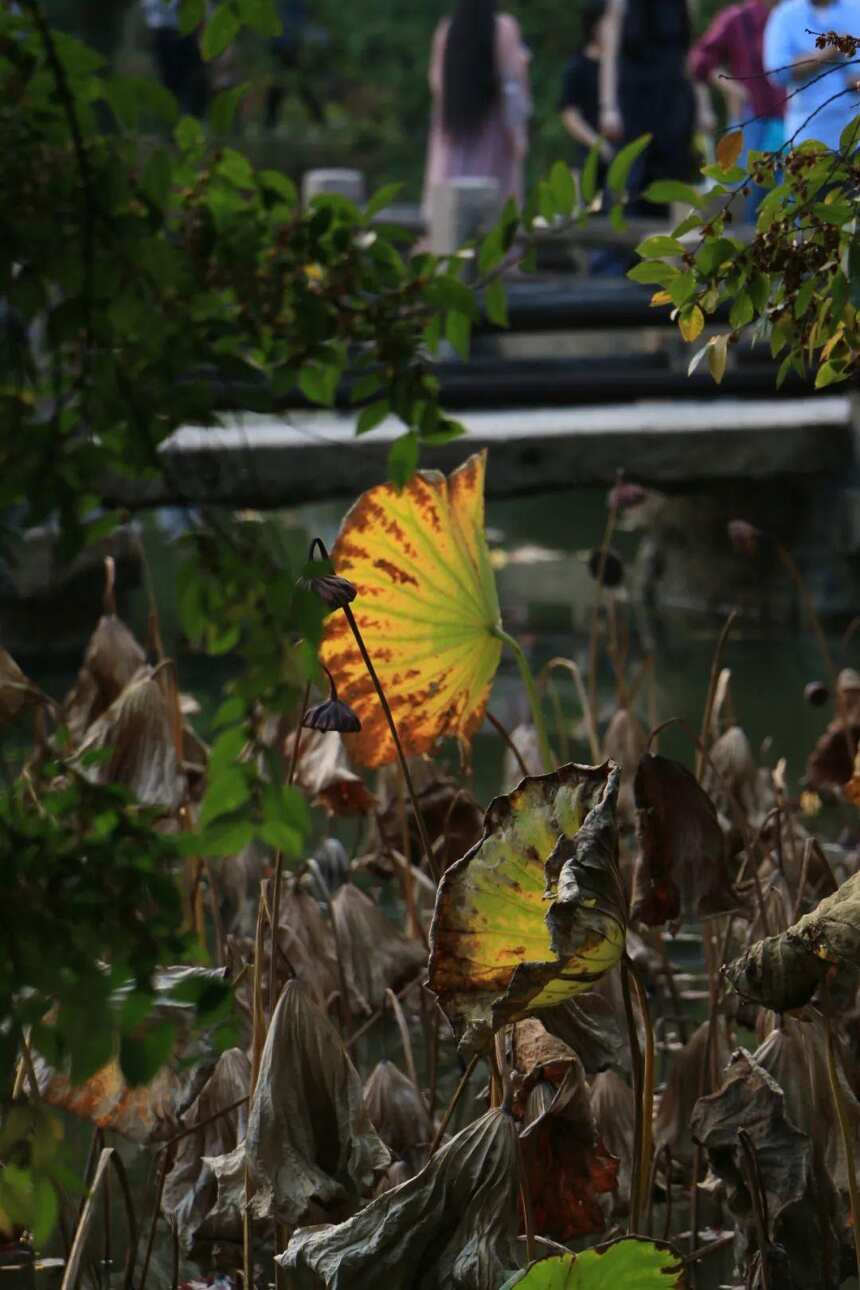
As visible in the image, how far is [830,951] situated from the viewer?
1.71 meters

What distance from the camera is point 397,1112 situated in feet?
7.79

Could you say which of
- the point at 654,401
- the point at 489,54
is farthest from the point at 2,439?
the point at 489,54

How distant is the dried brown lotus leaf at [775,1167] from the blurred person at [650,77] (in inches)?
285

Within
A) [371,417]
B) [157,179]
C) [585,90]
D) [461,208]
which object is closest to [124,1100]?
[371,417]

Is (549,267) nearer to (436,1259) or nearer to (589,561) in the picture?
(589,561)

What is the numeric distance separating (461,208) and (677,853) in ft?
18.3

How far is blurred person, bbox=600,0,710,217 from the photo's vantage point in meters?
8.90

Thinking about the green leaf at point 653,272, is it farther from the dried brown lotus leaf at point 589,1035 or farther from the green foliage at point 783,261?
the dried brown lotus leaf at point 589,1035

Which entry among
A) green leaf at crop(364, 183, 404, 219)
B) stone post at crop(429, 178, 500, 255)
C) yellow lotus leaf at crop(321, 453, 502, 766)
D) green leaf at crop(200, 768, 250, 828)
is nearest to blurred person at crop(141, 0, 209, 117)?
stone post at crop(429, 178, 500, 255)

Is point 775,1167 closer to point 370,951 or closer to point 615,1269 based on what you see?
point 615,1269

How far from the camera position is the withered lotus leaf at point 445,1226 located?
175 cm

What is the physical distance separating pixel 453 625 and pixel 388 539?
124 millimetres

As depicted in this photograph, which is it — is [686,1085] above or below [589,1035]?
below

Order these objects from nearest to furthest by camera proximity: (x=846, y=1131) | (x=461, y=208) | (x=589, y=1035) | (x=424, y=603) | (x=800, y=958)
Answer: (x=800, y=958)
(x=846, y=1131)
(x=589, y=1035)
(x=424, y=603)
(x=461, y=208)
